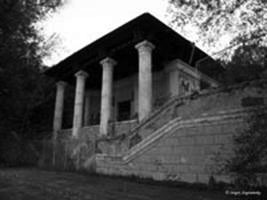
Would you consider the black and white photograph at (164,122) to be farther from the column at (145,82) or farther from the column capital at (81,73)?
the column capital at (81,73)

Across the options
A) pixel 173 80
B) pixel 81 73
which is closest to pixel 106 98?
pixel 81 73

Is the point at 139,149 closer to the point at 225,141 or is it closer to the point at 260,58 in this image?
the point at 225,141

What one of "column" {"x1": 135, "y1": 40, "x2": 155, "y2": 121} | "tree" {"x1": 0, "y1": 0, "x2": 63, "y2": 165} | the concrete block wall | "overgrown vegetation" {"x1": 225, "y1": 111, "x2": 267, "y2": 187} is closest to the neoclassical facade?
"column" {"x1": 135, "y1": 40, "x2": 155, "y2": 121}

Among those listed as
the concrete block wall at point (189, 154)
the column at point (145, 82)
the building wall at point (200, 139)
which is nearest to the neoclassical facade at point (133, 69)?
the column at point (145, 82)

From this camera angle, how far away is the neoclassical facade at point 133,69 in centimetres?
1116

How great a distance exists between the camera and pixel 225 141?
249 inches

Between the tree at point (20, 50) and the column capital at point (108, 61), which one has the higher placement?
the column capital at point (108, 61)

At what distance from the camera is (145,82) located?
11047mm

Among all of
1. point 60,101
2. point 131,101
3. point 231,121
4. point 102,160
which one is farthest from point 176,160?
point 60,101

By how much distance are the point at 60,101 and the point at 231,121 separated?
13003 millimetres

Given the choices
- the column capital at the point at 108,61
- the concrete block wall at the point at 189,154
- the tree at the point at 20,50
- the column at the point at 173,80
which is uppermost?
the column capital at the point at 108,61

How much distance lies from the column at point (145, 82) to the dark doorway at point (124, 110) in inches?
237

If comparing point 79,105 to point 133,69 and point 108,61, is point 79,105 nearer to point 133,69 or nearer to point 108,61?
point 108,61

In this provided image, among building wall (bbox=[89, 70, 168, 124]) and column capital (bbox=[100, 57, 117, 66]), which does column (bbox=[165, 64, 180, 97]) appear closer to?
building wall (bbox=[89, 70, 168, 124])
